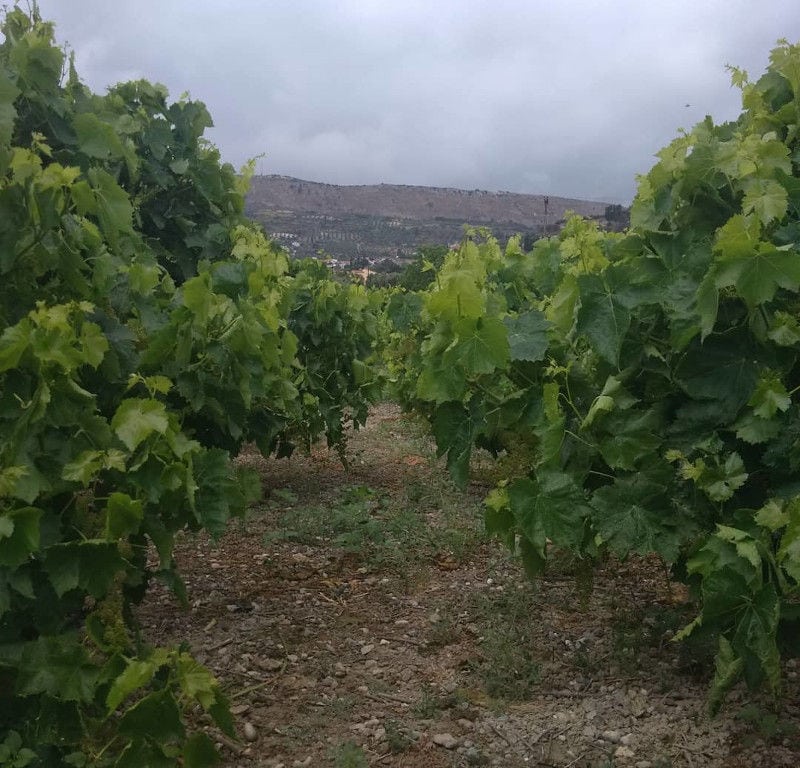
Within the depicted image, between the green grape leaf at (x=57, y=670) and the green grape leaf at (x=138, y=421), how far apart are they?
1.98 ft

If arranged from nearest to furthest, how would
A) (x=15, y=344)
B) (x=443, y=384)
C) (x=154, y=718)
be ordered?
(x=15, y=344) < (x=154, y=718) < (x=443, y=384)

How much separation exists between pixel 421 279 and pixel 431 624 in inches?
729

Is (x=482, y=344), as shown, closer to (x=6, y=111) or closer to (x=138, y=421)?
(x=138, y=421)

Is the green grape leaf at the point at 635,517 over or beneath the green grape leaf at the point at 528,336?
beneath

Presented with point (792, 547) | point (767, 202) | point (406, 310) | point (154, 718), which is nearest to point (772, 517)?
point (792, 547)

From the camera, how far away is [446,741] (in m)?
2.83

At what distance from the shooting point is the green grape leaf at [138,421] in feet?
6.88

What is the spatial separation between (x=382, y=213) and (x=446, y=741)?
42.0 metres

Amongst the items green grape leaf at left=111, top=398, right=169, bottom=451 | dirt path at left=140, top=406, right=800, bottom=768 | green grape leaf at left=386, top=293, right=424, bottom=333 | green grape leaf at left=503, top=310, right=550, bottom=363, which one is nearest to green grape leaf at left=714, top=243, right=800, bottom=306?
green grape leaf at left=503, top=310, right=550, bottom=363

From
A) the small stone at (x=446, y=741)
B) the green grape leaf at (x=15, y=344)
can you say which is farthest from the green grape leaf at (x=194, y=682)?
the small stone at (x=446, y=741)

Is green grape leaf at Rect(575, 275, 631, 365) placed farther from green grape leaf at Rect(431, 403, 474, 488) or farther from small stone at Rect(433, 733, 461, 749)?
small stone at Rect(433, 733, 461, 749)

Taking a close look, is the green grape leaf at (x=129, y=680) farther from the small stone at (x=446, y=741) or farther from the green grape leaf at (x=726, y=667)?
the green grape leaf at (x=726, y=667)

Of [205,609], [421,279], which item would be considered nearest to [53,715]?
[205,609]

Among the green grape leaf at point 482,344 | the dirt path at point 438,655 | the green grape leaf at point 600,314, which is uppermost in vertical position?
the green grape leaf at point 600,314
